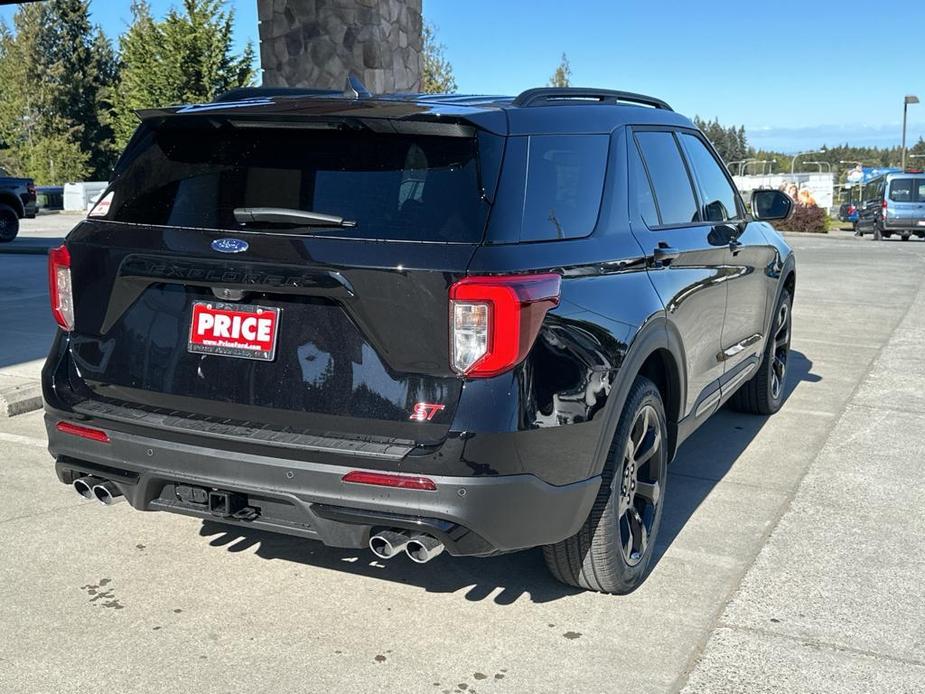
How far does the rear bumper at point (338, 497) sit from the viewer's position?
316 centimetres

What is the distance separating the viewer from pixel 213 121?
3572 mm

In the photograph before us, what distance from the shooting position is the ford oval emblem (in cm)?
331

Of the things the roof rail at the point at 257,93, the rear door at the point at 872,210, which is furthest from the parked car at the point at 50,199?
the roof rail at the point at 257,93

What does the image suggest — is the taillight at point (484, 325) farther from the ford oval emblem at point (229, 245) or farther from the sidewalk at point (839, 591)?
the sidewalk at point (839, 591)

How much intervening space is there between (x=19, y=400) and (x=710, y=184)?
4.44 metres

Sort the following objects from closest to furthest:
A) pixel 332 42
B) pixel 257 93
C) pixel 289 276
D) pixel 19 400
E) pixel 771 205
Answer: pixel 289 276
pixel 257 93
pixel 771 205
pixel 19 400
pixel 332 42

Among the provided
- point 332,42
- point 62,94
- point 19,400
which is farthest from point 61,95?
point 19,400

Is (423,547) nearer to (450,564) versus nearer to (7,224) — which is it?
(450,564)

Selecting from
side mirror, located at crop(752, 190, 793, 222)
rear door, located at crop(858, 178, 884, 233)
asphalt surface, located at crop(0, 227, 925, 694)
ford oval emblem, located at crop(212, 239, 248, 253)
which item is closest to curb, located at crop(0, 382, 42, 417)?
asphalt surface, located at crop(0, 227, 925, 694)

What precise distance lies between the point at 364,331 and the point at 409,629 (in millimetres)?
1171

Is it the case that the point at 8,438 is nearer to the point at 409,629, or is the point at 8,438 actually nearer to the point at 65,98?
the point at 409,629

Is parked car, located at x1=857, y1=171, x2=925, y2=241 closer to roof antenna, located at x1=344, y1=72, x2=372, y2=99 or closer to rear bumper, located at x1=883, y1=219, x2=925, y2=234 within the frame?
rear bumper, located at x1=883, y1=219, x2=925, y2=234

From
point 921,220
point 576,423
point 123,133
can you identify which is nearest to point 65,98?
point 123,133

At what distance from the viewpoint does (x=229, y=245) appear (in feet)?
10.9
